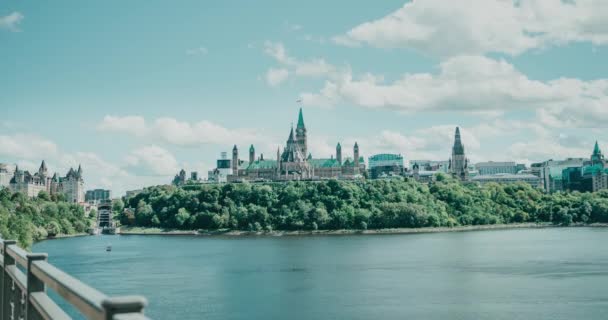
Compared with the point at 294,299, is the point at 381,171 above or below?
above

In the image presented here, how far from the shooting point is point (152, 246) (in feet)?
290

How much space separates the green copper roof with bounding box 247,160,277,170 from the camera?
16600 centimetres

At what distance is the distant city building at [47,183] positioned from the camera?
164m

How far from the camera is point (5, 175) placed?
554 ft

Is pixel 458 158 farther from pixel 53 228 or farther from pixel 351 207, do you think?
pixel 53 228

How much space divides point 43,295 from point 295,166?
15253 cm

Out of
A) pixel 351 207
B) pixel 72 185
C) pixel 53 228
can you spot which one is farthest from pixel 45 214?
pixel 72 185

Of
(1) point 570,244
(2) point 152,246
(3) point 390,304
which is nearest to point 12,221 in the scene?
(2) point 152,246

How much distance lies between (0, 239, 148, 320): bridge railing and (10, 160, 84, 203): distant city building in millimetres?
162857

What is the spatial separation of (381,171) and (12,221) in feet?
421

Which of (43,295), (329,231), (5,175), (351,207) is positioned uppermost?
(5,175)

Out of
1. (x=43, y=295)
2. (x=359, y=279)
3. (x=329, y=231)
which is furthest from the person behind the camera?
(x=329, y=231)

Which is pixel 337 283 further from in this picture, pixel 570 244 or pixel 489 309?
pixel 570 244

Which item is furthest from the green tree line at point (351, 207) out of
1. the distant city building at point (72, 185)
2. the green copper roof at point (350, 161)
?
the distant city building at point (72, 185)
